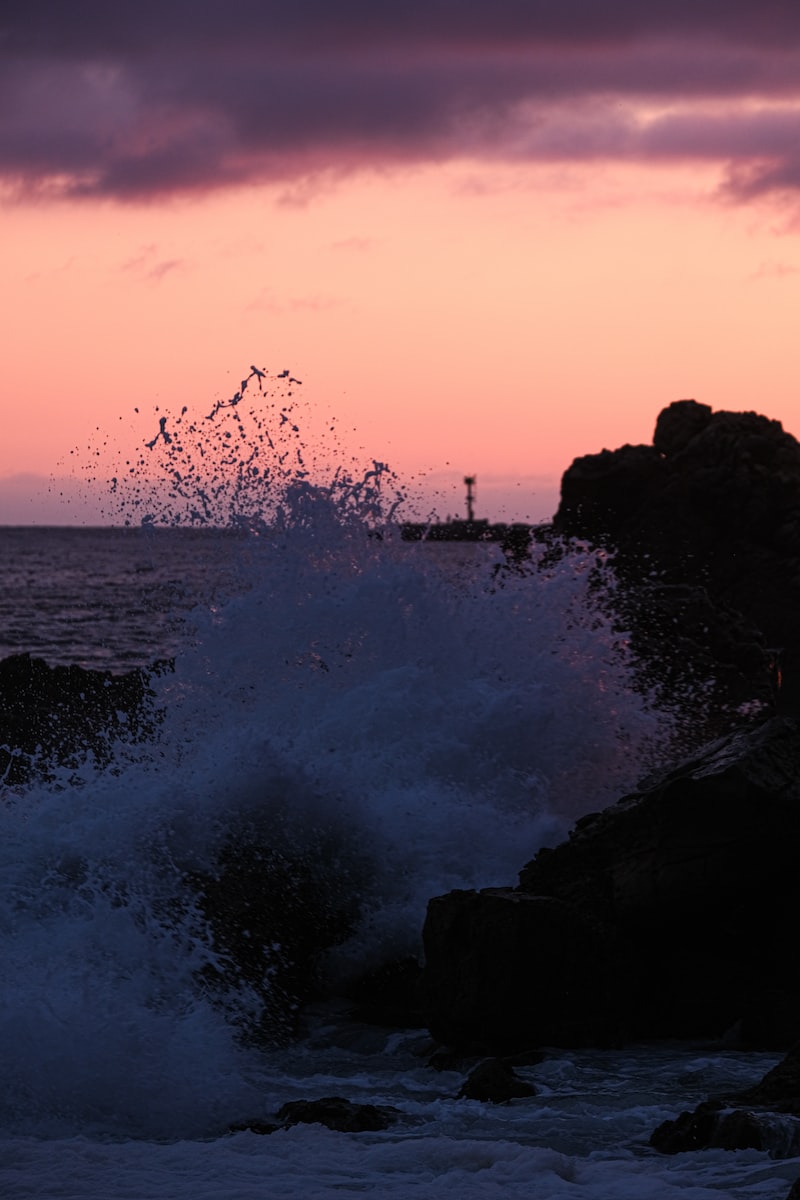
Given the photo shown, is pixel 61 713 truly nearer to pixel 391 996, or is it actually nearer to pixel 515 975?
pixel 391 996

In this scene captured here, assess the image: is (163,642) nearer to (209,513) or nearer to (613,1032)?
(209,513)

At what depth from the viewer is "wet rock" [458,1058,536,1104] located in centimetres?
732

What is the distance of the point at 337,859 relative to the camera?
36.5ft

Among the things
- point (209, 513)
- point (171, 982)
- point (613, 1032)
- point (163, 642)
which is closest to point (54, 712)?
point (209, 513)

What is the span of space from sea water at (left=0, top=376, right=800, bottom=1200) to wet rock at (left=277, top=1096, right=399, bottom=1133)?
15cm

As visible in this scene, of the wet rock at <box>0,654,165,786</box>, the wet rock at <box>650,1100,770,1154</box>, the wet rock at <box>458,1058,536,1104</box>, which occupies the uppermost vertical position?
the wet rock at <box>0,654,165,786</box>

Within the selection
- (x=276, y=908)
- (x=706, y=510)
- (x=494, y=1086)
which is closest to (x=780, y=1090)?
(x=494, y=1086)

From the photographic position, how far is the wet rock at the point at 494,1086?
7.32 metres

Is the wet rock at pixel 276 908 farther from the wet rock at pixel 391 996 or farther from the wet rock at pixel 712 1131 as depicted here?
the wet rock at pixel 712 1131

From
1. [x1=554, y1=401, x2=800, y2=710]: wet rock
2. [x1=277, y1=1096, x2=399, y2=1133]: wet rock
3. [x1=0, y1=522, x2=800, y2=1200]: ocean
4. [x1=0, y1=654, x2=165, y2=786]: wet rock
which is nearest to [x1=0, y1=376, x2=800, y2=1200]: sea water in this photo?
[x1=0, y1=522, x2=800, y2=1200]: ocean

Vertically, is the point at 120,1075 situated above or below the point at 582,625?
below

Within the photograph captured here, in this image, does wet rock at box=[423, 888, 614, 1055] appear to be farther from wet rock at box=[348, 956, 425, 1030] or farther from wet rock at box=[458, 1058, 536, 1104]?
wet rock at box=[458, 1058, 536, 1104]

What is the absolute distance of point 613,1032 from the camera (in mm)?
8414

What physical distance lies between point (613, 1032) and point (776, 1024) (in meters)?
0.95
